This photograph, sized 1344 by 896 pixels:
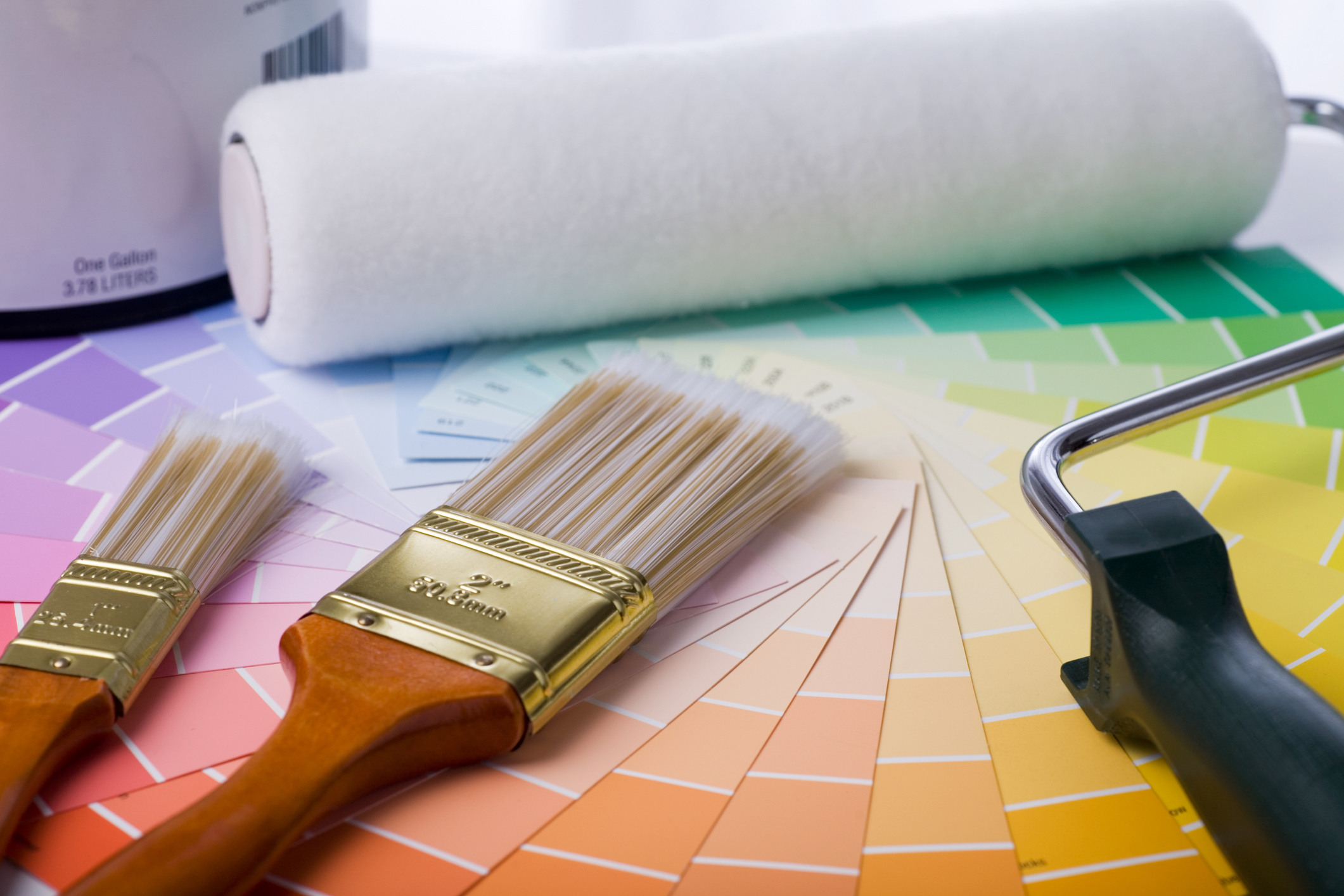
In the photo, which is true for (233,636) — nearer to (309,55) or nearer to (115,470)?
(115,470)

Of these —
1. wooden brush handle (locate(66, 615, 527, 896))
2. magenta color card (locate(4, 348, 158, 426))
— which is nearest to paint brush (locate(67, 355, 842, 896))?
wooden brush handle (locate(66, 615, 527, 896))

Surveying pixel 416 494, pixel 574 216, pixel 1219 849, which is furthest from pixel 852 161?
pixel 1219 849

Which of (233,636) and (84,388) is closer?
(233,636)

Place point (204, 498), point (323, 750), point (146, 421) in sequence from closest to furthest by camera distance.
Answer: point (323, 750)
point (204, 498)
point (146, 421)

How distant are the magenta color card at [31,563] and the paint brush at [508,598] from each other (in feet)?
0.43

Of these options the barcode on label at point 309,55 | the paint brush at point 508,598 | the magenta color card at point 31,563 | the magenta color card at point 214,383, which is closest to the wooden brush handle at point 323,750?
the paint brush at point 508,598

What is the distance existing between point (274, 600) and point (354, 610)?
0.08m

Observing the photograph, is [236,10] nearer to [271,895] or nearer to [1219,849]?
[271,895]

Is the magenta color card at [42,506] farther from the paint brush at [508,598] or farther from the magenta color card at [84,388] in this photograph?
the paint brush at [508,598]

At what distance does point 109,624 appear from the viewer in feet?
1.26

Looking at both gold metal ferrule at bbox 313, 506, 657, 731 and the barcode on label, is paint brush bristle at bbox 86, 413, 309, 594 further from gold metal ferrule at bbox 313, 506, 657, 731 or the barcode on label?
the barcode on label

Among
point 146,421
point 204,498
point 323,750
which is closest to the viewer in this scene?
point 323,750

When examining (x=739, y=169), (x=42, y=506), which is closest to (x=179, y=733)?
(x=42, y=506)

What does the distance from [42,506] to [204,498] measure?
100mm
